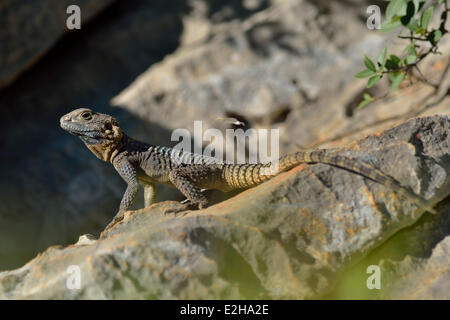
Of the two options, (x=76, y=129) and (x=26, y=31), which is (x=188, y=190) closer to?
(x=76, y=129)

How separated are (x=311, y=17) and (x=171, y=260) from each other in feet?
24.1

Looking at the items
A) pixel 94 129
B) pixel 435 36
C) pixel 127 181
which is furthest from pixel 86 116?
pixel 435 36

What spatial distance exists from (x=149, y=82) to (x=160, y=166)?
4332 mm

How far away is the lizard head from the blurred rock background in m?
2.87

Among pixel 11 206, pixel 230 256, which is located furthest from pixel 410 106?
pixel 11 206

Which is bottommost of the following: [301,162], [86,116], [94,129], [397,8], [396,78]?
[301,162]

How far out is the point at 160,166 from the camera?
16.9 ft

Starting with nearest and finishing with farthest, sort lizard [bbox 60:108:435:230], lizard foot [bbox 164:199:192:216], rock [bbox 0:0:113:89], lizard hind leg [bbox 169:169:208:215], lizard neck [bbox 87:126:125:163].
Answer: lizard foot [bbox 164:199:192:216], lizard hind leg [bbox 169:169:208:215], lizard [bbox 60:108:435:230], lizard neck [bbox 87:126:125:163], rock [bbox 0:0:113:89]

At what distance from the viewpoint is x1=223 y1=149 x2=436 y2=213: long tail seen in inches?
142

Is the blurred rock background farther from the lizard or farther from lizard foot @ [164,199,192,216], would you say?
lizard foot @ [164,199,192,216]

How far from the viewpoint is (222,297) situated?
128 inches

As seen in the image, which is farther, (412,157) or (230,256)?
(412,157)

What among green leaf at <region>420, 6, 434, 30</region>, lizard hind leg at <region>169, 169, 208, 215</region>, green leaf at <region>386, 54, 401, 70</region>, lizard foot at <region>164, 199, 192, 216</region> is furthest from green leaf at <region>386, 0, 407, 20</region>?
lizard foot at <region>164, 199, 192, 216</region>

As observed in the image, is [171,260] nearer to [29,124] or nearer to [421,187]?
[421,187]
